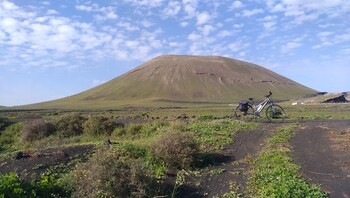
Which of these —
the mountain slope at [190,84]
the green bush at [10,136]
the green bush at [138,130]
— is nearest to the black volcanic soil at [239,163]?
the green bush at [138,130]

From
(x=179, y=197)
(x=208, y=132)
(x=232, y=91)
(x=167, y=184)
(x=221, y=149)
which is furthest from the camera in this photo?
(x=232, y=91)

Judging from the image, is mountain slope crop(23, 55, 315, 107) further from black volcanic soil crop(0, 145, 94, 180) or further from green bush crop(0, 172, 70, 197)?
green bush crop(0, 172, 70, 197)

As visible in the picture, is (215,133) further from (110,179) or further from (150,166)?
(110,179)

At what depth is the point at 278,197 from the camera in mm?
8172

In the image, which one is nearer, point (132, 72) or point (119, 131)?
point (119, 131)

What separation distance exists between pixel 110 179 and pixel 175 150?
3407mm

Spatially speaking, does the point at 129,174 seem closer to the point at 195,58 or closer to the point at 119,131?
the point at 119,131

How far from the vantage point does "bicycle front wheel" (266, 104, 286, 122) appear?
79.3 feet

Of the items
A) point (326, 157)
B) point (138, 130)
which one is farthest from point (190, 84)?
point (326, 157)

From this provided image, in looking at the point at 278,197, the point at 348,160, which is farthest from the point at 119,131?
the point at 278,197

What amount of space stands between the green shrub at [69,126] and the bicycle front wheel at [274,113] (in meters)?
10.6

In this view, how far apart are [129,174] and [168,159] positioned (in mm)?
2975

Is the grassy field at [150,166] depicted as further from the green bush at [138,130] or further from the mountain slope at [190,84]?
the mountain slope at [190,84]

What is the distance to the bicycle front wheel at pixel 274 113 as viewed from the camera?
951 inches
